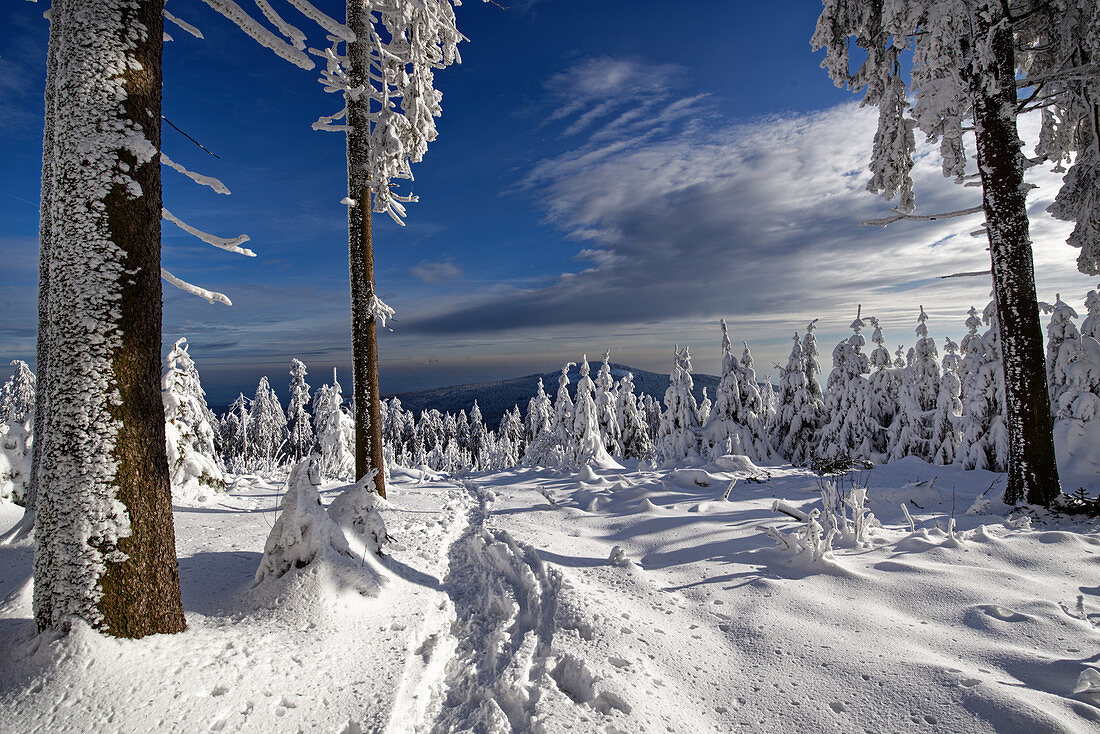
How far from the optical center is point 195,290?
3877 mm

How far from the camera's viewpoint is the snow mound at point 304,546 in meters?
4.17

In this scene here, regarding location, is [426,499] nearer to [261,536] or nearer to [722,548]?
[261,536]

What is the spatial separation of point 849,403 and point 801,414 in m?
2.52

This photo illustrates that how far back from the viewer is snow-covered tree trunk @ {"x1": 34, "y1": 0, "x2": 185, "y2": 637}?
2.90m

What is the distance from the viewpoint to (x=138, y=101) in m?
3.28

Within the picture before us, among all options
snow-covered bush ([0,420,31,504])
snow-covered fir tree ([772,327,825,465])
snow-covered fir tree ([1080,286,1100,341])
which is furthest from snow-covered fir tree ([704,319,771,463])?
snow-covered bush ([0,420,31,504])

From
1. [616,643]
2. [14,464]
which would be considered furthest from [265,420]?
[616,643]

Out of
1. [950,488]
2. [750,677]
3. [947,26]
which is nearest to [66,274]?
[750,677]

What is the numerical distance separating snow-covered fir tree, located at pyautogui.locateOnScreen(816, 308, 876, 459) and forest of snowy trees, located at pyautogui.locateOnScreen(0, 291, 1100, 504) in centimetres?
5

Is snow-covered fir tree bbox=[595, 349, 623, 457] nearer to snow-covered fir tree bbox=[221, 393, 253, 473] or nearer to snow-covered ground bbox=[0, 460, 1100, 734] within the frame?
snow-covered ground bbox=[0, 460, 1100, 734]

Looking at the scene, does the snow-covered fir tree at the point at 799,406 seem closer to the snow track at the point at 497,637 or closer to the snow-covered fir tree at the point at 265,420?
the snow track at the point at 497,637

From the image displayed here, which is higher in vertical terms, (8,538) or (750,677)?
(8,538)

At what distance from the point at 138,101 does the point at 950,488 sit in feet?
39.2

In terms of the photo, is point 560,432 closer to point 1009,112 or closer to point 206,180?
point 1009,112
